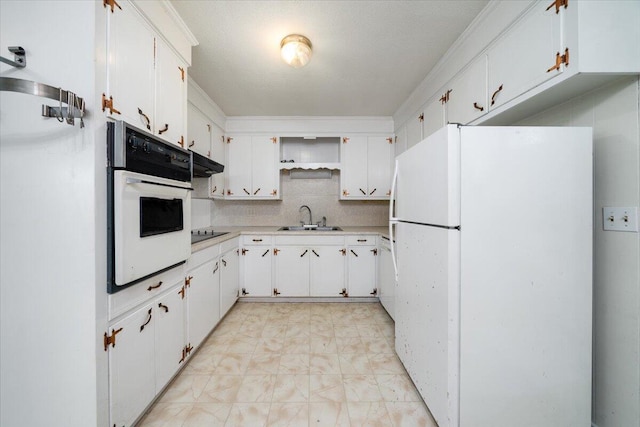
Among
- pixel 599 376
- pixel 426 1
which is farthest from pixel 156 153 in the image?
pixel 599 376

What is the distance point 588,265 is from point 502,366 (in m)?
0.61

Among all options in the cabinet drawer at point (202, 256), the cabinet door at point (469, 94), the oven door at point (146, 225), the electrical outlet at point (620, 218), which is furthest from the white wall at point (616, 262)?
the cabinet drawer at point (202, 256)

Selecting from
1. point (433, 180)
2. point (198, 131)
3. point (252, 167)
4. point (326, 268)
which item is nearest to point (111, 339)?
point (433, 180)

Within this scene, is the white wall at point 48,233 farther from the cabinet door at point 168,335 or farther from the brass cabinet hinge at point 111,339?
the cabinet door at point 168,335

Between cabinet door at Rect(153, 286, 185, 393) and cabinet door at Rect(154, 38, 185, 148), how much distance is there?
3.35 ft

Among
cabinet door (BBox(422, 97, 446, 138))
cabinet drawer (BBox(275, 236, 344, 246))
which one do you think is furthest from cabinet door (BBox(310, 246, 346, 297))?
cabinet door (BBox(422, 97, 446, 138))

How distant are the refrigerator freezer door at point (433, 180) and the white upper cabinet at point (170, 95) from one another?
1.56 metres

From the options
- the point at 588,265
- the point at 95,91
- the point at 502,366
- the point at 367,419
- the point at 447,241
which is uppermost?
the point at 95,91

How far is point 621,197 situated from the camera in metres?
1.16

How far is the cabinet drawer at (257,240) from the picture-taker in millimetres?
3105

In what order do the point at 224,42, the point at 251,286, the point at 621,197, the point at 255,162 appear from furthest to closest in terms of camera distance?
the point at 255,162 < the point at 251,286 < the point at 224,42 < the point at 621,197

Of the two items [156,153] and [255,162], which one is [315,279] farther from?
[156,153]

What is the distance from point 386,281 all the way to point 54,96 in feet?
9.04

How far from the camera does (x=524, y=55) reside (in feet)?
4.37
